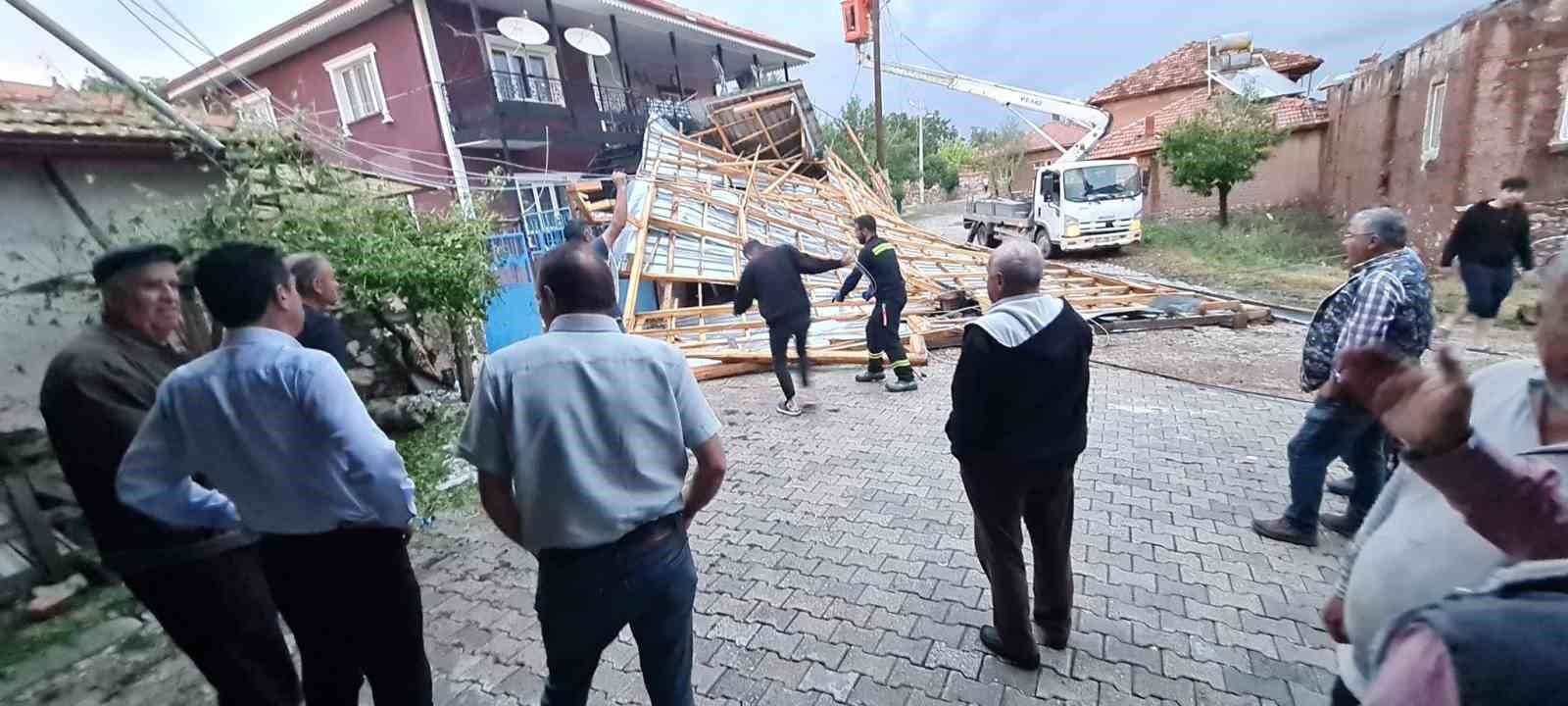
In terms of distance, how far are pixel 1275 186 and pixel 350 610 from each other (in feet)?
80.9

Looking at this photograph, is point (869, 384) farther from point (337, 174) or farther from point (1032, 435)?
point (337, 174)

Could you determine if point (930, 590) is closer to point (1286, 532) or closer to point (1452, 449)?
point (1286, 532)

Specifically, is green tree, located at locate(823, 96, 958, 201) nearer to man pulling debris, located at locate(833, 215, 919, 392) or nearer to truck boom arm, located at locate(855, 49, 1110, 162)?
truck boom arm, located at locate(855, 49, 1110, 162)

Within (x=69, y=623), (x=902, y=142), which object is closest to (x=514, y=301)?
(x=69, y=623)

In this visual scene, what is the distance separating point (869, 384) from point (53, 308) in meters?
6.29

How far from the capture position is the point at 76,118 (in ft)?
13.3

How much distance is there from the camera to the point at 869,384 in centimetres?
682

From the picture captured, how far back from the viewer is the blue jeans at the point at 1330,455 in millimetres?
3051

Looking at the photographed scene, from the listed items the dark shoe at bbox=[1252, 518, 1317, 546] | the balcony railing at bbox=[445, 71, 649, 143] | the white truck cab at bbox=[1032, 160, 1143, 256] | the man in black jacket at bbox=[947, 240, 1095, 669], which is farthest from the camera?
the white truck cab at bbox=[1032, 160, 1143, 256]

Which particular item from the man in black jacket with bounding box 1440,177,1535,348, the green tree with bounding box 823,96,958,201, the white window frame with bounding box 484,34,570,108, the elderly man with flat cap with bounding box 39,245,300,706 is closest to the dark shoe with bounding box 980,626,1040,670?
the elderly man with flat cap with bounding box 39,245,300,706

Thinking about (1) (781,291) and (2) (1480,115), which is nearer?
(1) (781,291)

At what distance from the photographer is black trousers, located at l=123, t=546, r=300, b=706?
2.01 metres

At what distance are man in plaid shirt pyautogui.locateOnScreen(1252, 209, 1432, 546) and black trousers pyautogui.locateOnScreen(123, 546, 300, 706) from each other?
408 cm

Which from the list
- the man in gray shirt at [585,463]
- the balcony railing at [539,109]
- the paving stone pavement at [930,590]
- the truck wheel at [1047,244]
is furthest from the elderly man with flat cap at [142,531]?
the truck wheel at [1047,244]
